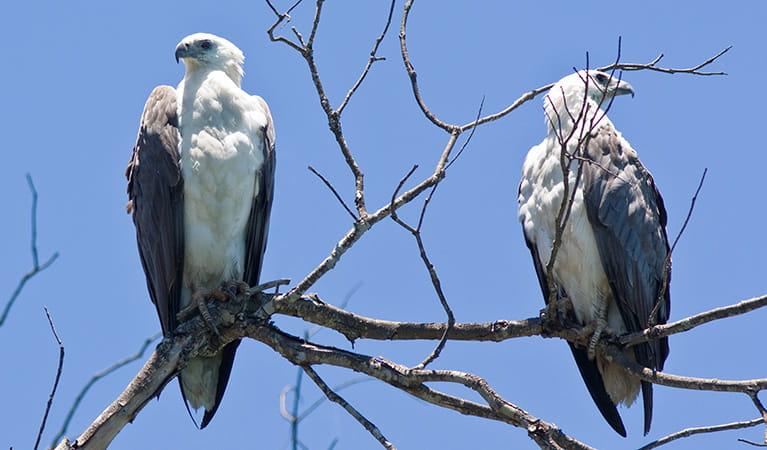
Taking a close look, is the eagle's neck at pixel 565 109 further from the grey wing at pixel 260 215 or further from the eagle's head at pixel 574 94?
the grey wing at pixel 260 215

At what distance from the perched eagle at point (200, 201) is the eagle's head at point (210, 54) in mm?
462

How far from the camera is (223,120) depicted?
6.71 metres

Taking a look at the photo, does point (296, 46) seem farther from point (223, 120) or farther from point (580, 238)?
point (580, 238)

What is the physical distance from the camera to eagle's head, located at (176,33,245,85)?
7.28 meters

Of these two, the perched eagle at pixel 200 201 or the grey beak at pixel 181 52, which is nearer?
the perched eagle at pixel 200 201

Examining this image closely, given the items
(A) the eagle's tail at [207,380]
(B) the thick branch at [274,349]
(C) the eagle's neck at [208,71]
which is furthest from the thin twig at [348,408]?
(C) the eagle's neck at [208,71]

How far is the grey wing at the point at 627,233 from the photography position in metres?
6.73

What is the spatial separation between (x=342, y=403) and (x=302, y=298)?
2.70 ft

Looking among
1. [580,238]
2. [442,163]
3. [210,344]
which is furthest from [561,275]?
[210,344]

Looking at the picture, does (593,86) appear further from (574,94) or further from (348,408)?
(348,408)

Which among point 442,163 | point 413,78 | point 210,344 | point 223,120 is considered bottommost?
point 210,344

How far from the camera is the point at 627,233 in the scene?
6.87 meters

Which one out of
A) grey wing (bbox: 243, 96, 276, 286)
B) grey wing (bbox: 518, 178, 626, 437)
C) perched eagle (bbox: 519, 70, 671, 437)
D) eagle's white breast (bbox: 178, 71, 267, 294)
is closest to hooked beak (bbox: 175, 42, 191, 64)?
eagle's white breast (bbox: 178, 71, 267, 294)

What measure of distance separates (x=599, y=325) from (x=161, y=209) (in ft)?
8.55
